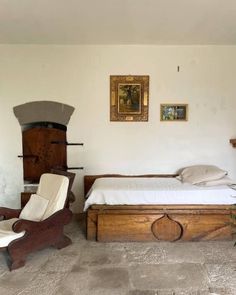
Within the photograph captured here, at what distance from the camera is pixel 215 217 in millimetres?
3492

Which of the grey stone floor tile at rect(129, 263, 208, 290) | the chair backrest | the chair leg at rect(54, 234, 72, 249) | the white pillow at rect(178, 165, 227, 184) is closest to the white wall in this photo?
the white pillow at rect(178, 165, 227, 184)

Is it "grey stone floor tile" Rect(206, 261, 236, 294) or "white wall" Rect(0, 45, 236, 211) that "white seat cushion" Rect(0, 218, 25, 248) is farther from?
"grey stone floor tile" Rect(206, 261, 236, 294)

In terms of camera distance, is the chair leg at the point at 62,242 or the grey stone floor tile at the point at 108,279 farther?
the chair leg at the point at 62,242

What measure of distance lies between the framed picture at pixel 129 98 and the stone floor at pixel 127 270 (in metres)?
1.88

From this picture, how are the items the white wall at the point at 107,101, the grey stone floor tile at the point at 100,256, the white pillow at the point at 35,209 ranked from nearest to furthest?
the grey stone floor tile at the point at 100,256 < the white pillow at the point at 35,209 < the white wall at the point at 107,101

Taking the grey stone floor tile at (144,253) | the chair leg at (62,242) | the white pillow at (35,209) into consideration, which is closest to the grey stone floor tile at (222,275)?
the grey stone floor tile at (144,253)

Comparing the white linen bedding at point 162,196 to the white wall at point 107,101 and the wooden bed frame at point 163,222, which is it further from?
the white wall at point 107,101

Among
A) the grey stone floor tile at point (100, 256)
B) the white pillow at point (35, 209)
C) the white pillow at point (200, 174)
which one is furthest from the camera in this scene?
the white pillow at point (200, 174)

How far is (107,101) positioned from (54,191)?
65.0 inches

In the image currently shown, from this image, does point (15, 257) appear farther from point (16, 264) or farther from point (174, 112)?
point (174, 112)

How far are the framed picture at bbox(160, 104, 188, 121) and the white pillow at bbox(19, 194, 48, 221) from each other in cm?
213

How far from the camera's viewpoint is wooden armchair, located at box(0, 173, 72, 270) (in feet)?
9.40

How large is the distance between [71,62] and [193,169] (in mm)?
2351

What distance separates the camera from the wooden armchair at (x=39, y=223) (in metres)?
2.87
